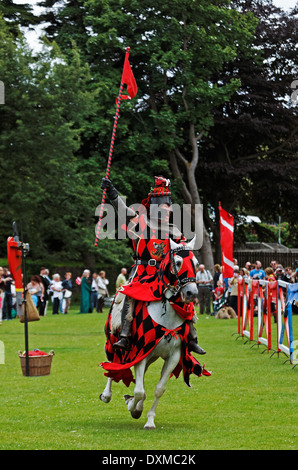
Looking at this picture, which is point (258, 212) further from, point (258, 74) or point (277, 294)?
point (277, 294)

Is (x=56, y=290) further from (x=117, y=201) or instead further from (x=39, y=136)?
(x=117, y=201)

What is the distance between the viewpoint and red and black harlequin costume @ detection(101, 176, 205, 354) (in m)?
9.97

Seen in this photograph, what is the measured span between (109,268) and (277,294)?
3079 centimetres

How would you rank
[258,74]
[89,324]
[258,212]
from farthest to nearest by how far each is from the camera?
[258,212] → [258,74] → [89,324]

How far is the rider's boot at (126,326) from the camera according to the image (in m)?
9.80

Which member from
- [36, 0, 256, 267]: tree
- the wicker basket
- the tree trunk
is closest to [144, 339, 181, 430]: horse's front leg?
the wicker basket

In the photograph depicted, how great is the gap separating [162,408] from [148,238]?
2617 millimetres

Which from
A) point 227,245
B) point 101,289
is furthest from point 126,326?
point 101,289

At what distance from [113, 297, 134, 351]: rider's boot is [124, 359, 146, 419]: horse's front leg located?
11.2 inches

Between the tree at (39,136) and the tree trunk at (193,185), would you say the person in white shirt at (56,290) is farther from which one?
the tree trunk at (193,185)

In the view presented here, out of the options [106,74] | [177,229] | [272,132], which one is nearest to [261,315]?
[177,229]

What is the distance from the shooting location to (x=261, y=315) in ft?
62.8

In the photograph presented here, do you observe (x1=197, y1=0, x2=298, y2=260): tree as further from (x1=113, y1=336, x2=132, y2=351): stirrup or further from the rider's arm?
(x1=113, y1=336, x2=132, y2=351): stirrup

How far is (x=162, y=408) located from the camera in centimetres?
1146
